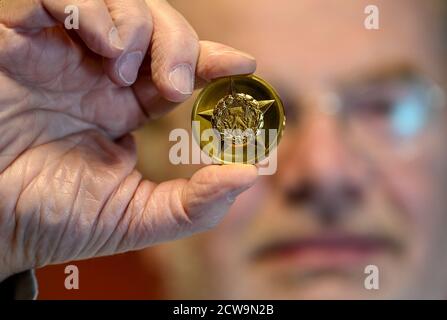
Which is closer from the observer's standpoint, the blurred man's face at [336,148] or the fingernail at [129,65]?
the fingernail at [129,65]

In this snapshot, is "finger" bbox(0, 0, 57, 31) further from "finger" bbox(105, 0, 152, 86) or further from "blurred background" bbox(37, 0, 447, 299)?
"blurred background" bbox(37, 0, 447, 299)

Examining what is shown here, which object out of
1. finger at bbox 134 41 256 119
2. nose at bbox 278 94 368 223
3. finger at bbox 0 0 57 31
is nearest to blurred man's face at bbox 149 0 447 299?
nose at bbox 278 94 368 223

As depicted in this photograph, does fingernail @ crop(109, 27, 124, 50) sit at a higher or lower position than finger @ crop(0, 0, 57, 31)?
lower

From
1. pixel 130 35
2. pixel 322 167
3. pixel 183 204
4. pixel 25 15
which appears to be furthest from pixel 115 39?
pixel 322 167

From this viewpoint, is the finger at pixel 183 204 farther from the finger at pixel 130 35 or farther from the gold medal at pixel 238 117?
the finger at pixel 130 35

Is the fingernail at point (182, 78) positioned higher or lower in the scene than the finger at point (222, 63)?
lower

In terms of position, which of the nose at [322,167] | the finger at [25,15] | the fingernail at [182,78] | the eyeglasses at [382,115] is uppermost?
the finger at [25,15]

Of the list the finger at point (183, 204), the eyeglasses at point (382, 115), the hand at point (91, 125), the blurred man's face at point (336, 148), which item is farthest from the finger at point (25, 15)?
the eyeglasses at point (382, 115)
